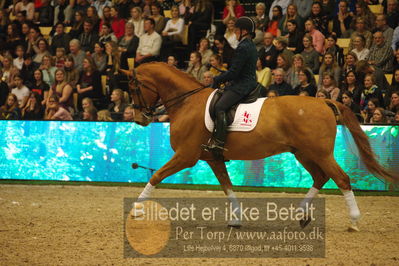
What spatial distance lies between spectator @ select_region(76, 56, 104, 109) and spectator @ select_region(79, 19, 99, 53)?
1.45 meters

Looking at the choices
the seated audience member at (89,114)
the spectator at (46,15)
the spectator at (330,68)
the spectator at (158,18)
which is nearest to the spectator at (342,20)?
the spectator at (330,68)

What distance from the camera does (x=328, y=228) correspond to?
9.12m

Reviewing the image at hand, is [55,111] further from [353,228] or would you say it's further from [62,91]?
[353,228]

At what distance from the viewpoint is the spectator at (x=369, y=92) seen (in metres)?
13.3

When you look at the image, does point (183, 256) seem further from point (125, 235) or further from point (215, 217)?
point (215, 217)

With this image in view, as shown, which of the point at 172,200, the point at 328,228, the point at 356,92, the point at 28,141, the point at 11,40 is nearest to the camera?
the point at 328,228

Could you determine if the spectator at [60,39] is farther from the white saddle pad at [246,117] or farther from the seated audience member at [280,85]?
the white saddle pad at [246,117]

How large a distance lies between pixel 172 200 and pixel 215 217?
190 centimetres

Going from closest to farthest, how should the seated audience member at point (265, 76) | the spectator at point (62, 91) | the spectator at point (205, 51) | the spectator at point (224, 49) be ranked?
the seated audience member at point (265, 76) < the spectator at point (224, 49) < the spectator at point (205, 51) < the spectator at point (62, 91)

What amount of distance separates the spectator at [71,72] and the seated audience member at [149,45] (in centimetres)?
182

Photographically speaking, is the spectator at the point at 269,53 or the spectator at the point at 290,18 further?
the spectator at the point at 290,18

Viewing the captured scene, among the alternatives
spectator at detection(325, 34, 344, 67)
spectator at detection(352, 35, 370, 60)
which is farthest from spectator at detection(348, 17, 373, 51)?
spectator at detection(325, 34, 344, 67)

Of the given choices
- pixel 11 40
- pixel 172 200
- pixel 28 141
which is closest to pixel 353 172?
pixel 172 200

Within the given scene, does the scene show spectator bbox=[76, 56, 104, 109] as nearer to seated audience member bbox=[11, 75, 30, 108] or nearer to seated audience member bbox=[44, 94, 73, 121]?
seated audience member bbox=[44, 94, 73, 121]
